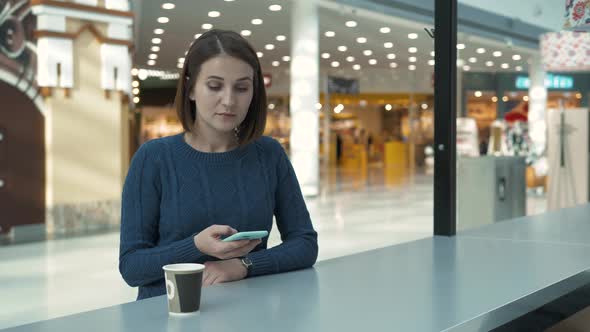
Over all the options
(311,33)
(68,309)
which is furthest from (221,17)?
(68,309)

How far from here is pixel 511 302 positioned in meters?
1.32

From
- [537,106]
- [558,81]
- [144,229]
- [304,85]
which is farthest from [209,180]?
[537,106]

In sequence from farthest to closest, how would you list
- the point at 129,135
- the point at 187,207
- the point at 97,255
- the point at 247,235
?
the point at 129,135 < the point at 97,255 < the point at 187,207 < the point at 247,235

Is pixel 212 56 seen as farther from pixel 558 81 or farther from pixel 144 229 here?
pixel 558 81

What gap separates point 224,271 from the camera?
4.91ft

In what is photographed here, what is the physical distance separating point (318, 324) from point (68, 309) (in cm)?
338

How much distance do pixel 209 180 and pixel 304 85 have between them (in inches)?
450

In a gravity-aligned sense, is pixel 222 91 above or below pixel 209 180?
above

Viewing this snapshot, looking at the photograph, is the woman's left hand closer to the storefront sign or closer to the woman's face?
the woman's face

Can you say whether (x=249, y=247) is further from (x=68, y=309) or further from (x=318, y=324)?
(x=68, y=309)

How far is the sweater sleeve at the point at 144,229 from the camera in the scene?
156 centimetres

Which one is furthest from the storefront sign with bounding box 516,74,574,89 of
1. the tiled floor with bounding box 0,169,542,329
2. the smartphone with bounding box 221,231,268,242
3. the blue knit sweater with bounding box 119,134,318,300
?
the smartphone with bounding box 221,231,268,242

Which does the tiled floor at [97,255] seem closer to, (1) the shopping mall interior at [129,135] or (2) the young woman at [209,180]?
(1) the shopping mall interior at [129,135]

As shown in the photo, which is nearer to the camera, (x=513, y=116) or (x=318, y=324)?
(x=318, y=324)
